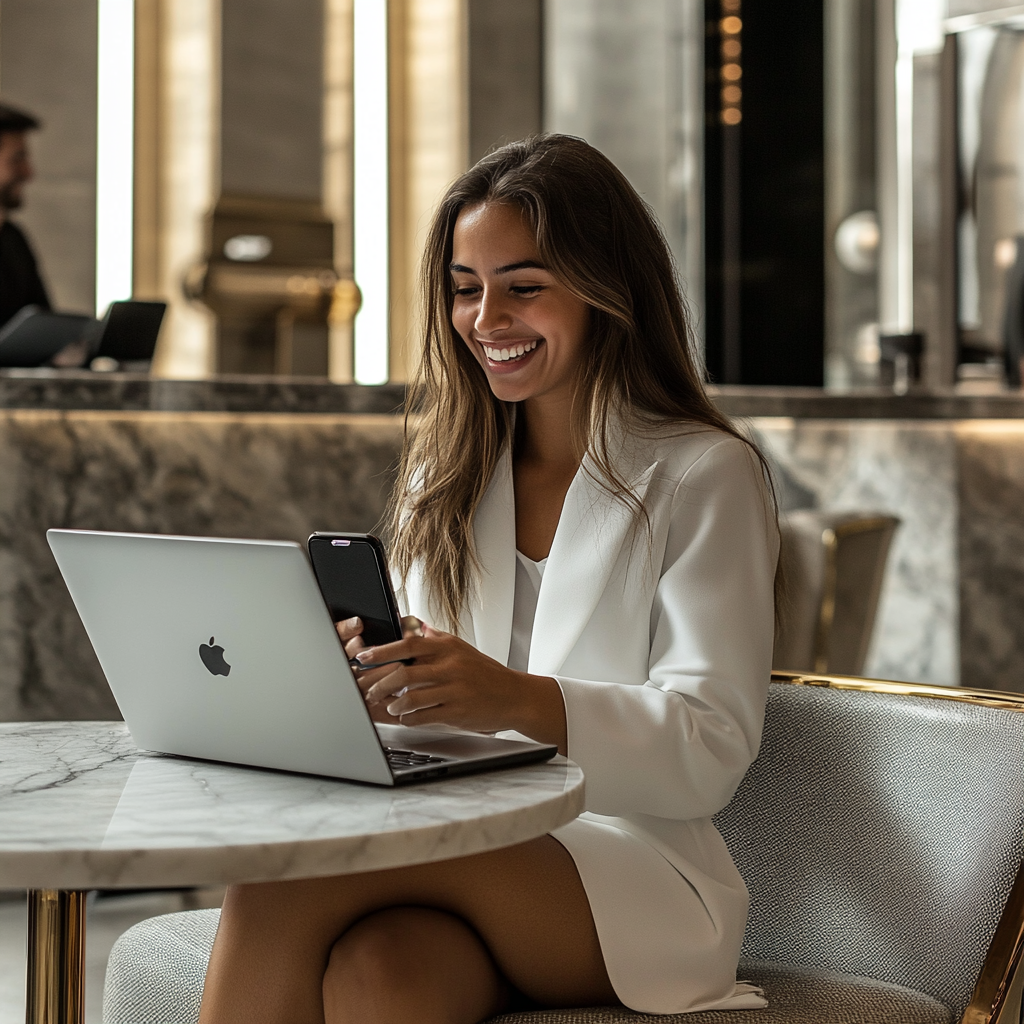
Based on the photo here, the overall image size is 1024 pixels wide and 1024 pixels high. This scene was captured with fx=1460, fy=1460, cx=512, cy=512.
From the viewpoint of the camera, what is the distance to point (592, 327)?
5.28 ft

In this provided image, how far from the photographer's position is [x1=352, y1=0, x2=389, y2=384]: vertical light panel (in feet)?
20.0

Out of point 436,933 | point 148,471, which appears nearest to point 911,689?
point 436,933

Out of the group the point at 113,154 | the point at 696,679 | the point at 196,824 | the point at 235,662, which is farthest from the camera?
the point at 113,154

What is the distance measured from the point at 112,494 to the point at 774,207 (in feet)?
12.0

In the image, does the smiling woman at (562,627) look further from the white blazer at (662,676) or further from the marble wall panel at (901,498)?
the marble wall panel at (901,498)

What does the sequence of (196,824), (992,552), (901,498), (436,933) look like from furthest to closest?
(901,498) < (992,552) < (436,933) < (196,824)

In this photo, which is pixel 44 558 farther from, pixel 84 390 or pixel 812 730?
pixel 812 730

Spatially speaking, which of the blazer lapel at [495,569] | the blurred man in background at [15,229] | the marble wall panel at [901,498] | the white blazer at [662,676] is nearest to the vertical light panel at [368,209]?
the blurred man in background at [15,229]

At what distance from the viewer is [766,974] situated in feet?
4.63

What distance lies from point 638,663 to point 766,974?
1.06 ft

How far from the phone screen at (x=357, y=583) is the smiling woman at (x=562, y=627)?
2cm

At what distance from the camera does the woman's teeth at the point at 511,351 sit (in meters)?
1.59

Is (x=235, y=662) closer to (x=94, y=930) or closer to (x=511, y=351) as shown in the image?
(x=511, y=351)

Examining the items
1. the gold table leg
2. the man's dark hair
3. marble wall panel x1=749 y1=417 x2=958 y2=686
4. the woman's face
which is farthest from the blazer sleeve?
the man's dark hair
